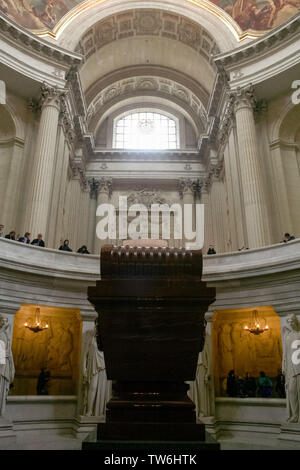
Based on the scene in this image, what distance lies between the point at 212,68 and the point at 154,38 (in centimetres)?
436

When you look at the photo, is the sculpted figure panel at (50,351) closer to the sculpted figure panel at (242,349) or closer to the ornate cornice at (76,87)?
the sculpted figure panel at (242,349)

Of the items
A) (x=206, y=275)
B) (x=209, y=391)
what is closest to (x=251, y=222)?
(x=206, y=275)

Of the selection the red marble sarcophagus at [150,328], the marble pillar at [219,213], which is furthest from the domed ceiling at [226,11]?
the red marble sarcophagus at [150,328]

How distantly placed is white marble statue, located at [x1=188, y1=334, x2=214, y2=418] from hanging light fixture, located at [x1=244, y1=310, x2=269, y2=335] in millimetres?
1445

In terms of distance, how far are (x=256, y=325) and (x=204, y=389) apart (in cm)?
232

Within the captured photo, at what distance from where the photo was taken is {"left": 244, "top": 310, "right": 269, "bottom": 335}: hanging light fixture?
1020 centimetres

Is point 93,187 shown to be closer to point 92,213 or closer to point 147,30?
point 92,213

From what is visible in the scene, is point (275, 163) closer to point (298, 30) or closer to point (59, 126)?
point (298, 30)

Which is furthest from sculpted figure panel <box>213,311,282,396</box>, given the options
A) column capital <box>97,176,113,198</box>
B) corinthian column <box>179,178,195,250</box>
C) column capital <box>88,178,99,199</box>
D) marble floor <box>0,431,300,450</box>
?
column capital <box>88,178,99,199</box>

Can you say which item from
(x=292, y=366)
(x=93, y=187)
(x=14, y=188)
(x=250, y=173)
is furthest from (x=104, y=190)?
(x=292, y=366)

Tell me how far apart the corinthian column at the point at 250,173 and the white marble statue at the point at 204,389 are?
5.34 m

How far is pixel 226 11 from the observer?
60.4 feet

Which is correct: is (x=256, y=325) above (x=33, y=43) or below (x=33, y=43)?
below

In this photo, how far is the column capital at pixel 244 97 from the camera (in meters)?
15.8
